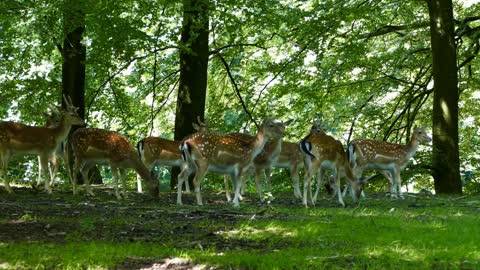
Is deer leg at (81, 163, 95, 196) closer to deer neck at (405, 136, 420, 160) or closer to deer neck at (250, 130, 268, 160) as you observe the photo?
deer neck at (250, 130, 268, 160)

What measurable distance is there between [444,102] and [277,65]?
4435 mm

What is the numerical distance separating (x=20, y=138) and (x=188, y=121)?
196 inches

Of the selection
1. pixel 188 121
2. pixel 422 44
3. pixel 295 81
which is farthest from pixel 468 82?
pixel 188 121

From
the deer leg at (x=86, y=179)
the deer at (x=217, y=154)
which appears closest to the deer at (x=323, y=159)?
the deer at (x=217, y=154)

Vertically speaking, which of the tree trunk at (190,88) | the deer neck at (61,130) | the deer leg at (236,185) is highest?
the tree trunk at (190,88)

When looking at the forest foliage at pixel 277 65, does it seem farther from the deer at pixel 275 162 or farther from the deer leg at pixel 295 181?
the deer leg at pixel 295 181

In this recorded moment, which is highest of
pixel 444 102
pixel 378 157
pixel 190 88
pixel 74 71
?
pixel 74 71

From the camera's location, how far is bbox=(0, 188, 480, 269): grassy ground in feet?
20.1

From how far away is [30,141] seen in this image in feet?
42.3

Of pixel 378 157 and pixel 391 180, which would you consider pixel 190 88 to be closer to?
pixel 378 157

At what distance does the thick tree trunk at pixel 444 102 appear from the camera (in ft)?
51.2

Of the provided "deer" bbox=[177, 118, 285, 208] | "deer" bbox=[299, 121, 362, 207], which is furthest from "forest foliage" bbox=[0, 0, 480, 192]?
"deer" bbox=[299, 121, 362, 207]

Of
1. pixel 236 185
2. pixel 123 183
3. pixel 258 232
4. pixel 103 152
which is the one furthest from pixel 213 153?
pixel 258 232

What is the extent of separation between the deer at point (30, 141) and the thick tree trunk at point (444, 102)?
8336mm
